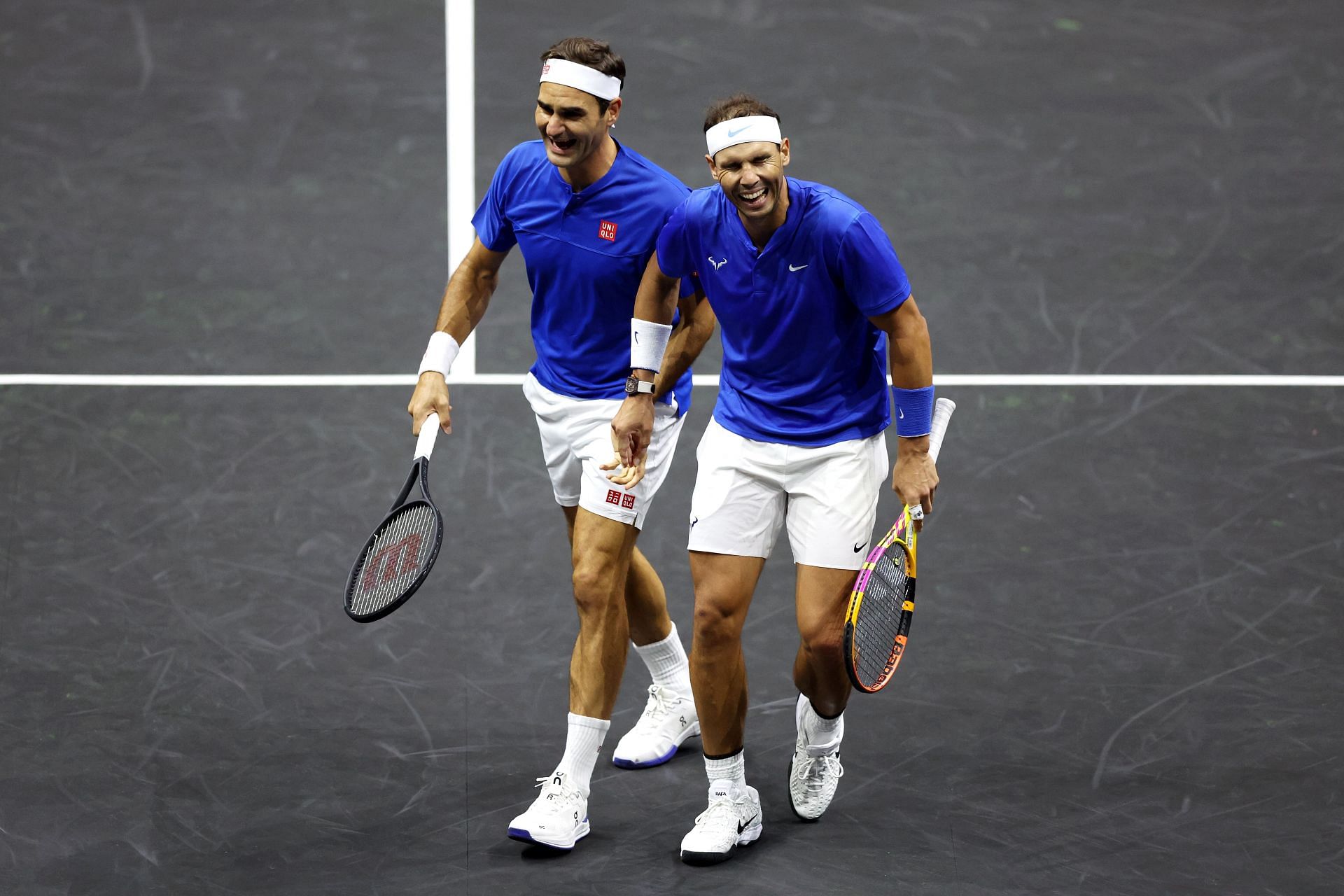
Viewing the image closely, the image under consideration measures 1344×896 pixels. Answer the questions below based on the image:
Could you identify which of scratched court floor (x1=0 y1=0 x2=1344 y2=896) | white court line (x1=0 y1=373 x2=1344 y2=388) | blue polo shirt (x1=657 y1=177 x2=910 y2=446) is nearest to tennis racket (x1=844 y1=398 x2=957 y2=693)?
blue polo shirt (x1=657 y1=177 x2=910 y2=446)

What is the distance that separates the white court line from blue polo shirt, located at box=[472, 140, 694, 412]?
2.07 m

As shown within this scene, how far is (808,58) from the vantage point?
8758 millimetres

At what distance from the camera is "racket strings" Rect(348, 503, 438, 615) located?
4.44 meters

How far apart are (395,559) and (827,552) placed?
1.21 meters

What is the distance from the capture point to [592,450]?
4.98 metres

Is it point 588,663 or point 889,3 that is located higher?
point 889,3

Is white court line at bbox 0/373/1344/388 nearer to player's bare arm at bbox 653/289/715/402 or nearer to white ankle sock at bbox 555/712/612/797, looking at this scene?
player's bare arm at bbox 653/289/715/402

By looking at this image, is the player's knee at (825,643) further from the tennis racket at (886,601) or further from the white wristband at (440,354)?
the white wristband at (440,354)

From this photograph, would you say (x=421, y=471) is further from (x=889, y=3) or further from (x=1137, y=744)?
(x=889, y=3)

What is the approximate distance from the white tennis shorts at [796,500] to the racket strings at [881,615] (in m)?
0.11

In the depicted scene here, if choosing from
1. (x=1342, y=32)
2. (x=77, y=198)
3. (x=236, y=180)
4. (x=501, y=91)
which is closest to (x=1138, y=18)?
(x=1342, y=32)

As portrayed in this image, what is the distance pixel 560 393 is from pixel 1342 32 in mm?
5909

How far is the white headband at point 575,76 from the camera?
4719 millimetres

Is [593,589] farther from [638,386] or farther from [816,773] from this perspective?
[816,773]
